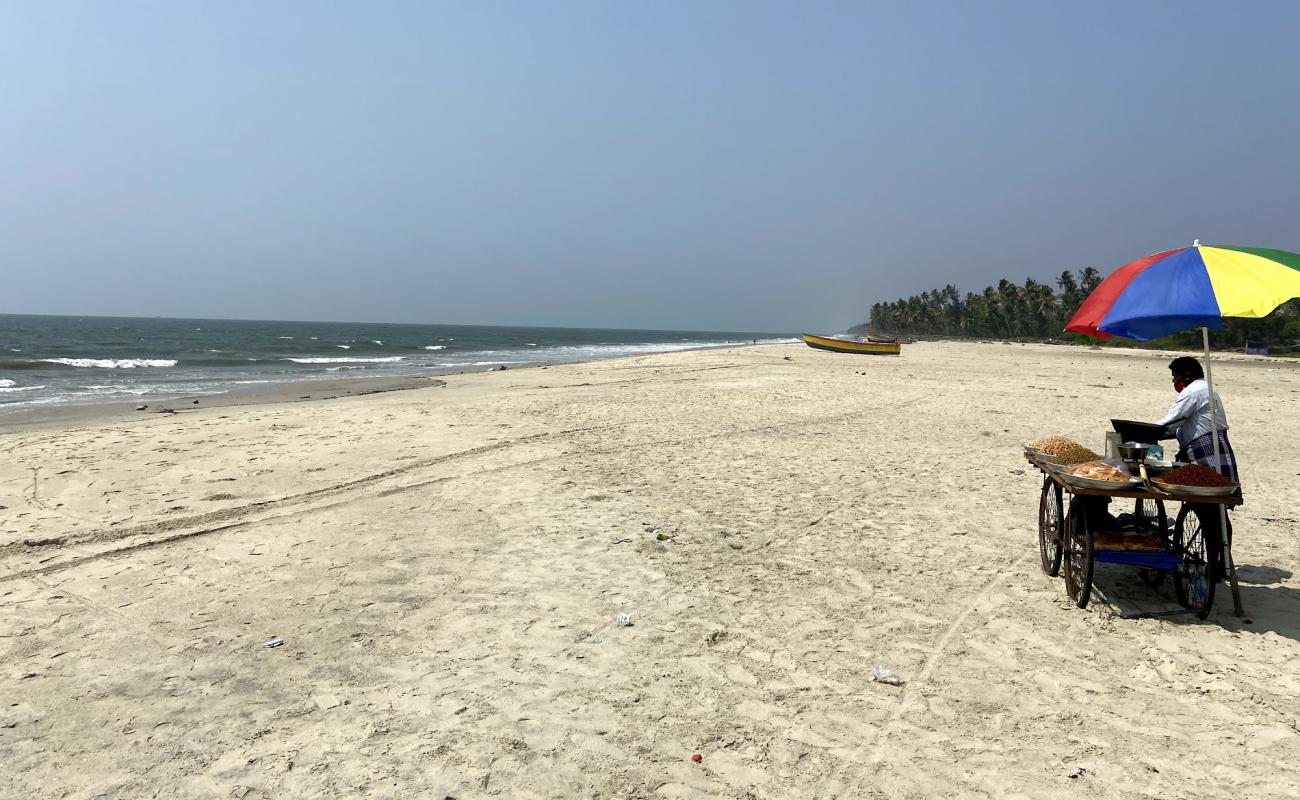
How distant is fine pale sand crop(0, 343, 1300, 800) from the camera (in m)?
3.40

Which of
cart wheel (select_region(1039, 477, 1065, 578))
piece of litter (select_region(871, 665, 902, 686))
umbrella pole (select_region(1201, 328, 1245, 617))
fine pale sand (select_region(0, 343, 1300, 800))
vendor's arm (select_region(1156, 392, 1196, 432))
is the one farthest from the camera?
cart wheel (select_region(1039, 477, 1065, 578))

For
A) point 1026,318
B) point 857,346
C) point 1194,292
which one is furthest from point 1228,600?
point 1026,318

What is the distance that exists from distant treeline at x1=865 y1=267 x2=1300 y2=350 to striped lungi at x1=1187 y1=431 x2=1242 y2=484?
200ft

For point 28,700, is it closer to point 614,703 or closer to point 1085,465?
point 614,703

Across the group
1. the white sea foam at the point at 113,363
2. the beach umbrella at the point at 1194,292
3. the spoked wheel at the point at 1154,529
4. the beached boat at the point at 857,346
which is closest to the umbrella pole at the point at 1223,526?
the beach umbrella at the point at 1194,292

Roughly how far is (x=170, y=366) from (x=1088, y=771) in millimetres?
42781

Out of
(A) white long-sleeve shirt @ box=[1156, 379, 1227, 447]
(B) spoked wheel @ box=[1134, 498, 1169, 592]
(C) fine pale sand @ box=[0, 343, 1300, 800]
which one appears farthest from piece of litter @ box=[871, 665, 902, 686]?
(A) white long-sleeve shirt @ box=[1156, 379, 1227, 447]

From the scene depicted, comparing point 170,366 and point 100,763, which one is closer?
A: point 100,763

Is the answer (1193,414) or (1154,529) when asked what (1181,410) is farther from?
(1154,529)

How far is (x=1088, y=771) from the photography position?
3.36 meters

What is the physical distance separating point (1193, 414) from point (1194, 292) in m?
1.20

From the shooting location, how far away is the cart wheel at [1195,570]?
15.4 ft

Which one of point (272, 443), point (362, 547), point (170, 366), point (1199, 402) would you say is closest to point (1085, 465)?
point (1199, 402)

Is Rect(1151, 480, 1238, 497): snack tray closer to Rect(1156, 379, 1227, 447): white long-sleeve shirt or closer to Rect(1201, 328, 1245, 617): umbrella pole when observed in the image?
Rect(1201, 328, 1245, 617): umbrella pole
